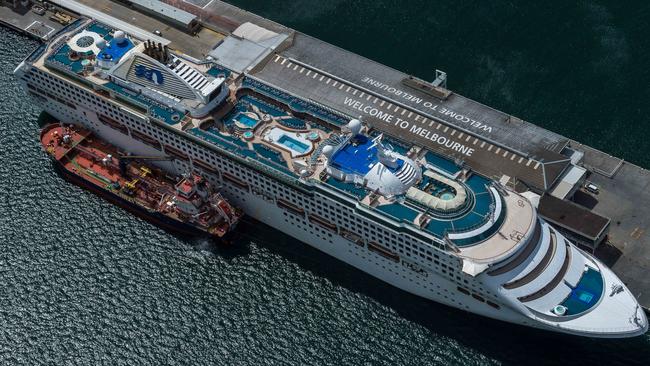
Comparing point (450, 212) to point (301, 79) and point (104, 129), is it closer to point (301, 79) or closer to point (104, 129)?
point (301, 79)

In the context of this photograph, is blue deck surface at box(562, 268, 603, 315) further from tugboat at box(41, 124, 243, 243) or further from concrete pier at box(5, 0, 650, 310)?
tugboat at box(41, 124, 243, 243)

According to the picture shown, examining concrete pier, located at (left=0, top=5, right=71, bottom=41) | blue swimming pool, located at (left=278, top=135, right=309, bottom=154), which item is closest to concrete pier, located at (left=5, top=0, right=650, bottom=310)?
concrete pier, located at (left=0, top=5, right=71, bottom=41)

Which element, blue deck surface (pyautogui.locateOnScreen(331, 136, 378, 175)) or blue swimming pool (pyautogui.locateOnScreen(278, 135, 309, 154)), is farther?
blue swimming pool (pyautogui.locateOnScreen(278, 135, 309, 154))

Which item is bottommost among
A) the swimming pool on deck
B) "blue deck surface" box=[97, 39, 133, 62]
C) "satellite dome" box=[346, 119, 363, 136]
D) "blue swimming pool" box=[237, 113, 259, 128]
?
"blue deck surface" box=[97, 39, 133, 62]

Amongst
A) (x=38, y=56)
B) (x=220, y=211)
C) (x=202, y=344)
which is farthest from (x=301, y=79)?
(x=202, y=344)

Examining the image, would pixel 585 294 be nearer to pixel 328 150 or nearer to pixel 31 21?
pixel 328 150

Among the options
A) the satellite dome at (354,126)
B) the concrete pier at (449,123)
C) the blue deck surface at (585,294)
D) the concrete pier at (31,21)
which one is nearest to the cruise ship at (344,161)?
the blue deck surface at (585,294)
